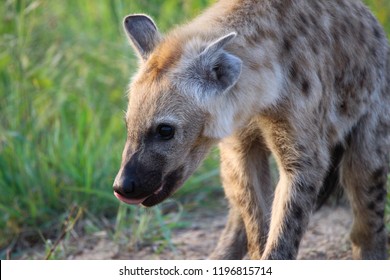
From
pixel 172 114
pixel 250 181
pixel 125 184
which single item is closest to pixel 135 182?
pixel 125 184

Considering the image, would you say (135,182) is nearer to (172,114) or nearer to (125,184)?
(125,184)

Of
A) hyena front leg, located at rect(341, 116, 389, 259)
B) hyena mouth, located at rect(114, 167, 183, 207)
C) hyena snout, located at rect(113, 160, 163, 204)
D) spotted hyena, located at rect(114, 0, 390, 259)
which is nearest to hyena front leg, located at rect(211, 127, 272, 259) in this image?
spotted hyena, located at rect(114, 0, 390, 259)

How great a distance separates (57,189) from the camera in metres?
4.82

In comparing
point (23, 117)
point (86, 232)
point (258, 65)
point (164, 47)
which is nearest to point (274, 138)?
point (258, 65)

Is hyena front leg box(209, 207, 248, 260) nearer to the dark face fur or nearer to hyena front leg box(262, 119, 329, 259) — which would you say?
hyena front leg box(262, 119, 329, 259)

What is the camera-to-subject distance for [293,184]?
363cm

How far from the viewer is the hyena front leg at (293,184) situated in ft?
11.8

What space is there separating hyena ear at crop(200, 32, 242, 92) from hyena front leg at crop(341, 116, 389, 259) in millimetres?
843

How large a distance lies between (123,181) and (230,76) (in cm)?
53

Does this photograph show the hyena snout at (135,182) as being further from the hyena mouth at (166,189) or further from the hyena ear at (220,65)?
the hyena ear at (220,65)

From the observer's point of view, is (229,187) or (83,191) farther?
(83,191)

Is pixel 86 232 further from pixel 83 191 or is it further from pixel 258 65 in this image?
pixel 258 65

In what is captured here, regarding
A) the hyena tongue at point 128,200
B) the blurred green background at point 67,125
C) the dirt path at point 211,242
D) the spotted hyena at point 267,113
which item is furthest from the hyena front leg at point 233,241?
the hyena tongue at point 128,200
